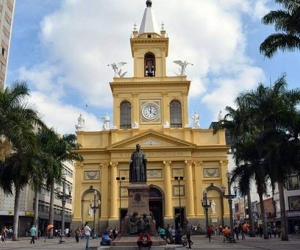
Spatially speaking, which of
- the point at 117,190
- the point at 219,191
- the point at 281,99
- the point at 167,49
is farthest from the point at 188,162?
the point at 281,99

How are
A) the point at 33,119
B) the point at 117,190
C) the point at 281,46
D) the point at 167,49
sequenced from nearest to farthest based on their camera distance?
1. the point at 281,46
2. the point at 33,119
3. the point at 117,190
4. the point at 167,49

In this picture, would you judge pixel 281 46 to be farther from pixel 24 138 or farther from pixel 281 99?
pixel 24 138

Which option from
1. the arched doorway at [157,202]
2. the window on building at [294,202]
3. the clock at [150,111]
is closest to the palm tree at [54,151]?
the arched doorway at [157,202]

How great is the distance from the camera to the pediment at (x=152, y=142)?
50.9m

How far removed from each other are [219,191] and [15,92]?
1206 inches

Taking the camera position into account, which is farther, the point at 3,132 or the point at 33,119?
the point at 33,119

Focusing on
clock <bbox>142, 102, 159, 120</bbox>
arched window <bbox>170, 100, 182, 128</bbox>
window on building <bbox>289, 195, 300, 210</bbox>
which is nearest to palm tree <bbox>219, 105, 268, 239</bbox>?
arched window <bbox>170, 100, 182, 128</bbox>

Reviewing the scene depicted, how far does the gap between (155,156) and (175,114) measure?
24.0 ft

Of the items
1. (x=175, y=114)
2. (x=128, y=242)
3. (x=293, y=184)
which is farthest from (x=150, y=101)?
(x=128, y=242)

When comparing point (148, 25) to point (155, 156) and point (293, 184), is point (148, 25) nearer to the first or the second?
point (155, 156)

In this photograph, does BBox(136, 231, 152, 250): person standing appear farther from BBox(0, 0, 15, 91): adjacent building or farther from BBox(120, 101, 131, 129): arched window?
BBox(120, 101, 131, 129): arched window

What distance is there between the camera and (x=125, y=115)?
55.1m

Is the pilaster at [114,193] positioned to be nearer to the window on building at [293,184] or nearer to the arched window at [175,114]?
the arched window at [175,114]

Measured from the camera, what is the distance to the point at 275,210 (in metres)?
61.3
